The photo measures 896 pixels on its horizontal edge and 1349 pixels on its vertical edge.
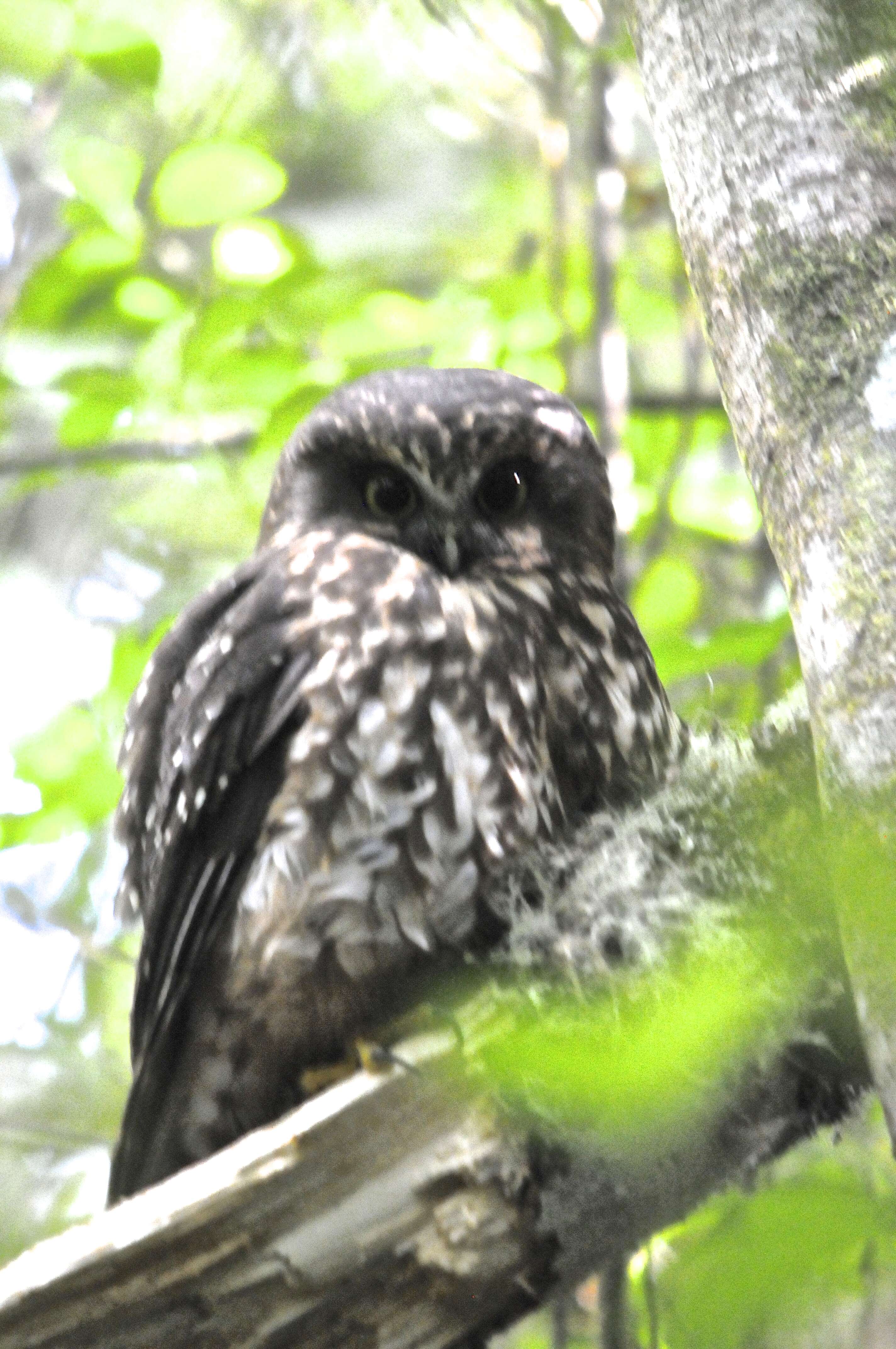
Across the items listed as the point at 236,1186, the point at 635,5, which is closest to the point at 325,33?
the point at 635,5

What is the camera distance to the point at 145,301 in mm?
3016

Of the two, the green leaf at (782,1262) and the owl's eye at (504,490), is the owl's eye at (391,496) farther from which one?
the green leaf at (782,1262)

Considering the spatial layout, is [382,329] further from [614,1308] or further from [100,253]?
[614,1308]

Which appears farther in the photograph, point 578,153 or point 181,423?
point 578,153

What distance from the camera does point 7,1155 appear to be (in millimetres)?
4242

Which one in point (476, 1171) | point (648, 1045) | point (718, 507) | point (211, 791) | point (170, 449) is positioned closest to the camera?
point (648, 1045)

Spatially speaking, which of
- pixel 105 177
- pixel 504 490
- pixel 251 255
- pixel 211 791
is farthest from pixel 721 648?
pixel 105 177

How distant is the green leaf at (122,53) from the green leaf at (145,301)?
1.38ft

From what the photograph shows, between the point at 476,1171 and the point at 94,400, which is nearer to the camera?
the point at 476,1171

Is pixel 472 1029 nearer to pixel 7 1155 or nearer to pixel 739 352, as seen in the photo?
pixel 739 352

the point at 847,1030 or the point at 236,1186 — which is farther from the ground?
the point at 847,1030

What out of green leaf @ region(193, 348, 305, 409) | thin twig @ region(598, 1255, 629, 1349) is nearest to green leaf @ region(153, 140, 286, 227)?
green leaf @ region(193, 348, 305, 409)

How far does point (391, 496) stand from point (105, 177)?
3.23 feet

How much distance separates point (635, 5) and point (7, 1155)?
3.64m
